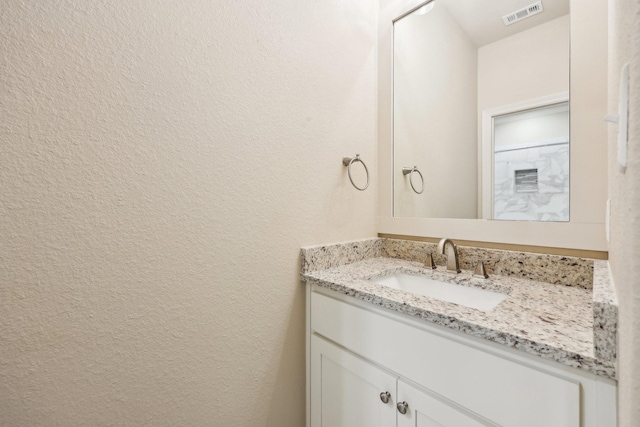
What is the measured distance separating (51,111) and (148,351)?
61 cm

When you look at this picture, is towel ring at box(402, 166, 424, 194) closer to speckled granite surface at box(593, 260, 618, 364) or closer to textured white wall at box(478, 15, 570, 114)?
textured white wall at box(478, 15, 570, 114)

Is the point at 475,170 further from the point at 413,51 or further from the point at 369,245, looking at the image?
the point at 413,51

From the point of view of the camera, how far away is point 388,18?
1366 millimetres

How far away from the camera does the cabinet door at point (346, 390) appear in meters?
0.80

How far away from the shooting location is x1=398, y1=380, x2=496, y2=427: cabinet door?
63cm

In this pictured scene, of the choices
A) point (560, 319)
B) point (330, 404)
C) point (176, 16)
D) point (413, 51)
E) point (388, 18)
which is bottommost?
point (330, 404)

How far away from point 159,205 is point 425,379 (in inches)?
32.6

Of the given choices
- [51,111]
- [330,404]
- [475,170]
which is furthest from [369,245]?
[51,111]

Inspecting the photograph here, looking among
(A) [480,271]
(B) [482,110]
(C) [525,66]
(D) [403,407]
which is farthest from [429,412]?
(C) [525,66]

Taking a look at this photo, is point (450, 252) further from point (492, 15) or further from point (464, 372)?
point (492, 15)

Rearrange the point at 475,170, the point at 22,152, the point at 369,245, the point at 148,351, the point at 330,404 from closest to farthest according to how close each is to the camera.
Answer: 1. the point at 22,152
2. the point at 148,351
3. the point at 330,404
4. the point at 475,170
5. the point at 369,245

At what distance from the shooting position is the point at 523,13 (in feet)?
3.33

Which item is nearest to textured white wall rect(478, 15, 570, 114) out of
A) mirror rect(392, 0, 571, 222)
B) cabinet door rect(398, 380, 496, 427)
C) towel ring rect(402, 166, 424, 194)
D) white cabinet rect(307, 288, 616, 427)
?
mirror rect(392, 0, 571, 222)

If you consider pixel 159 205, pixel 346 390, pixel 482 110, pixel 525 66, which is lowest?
pixel 346 390
